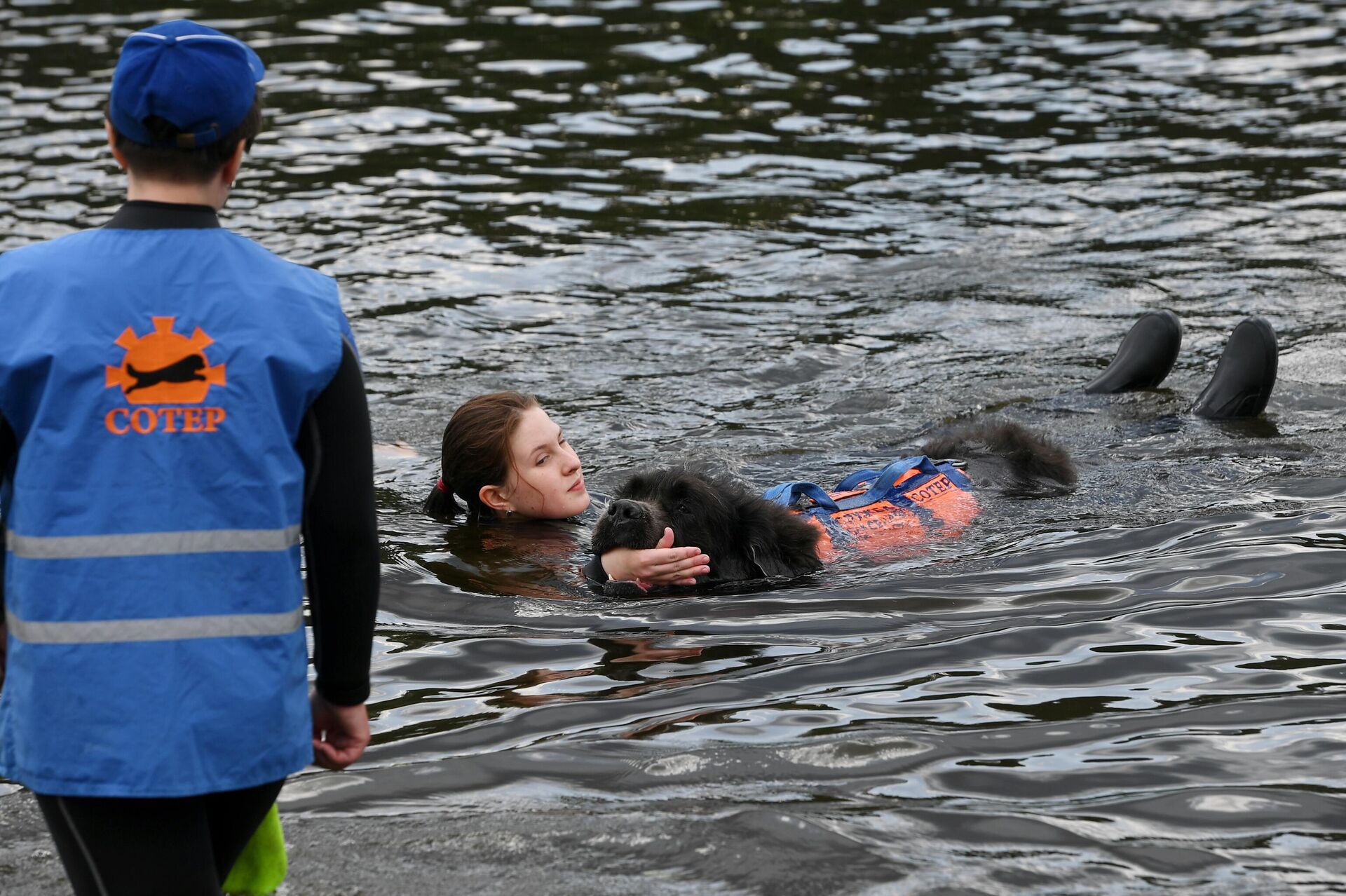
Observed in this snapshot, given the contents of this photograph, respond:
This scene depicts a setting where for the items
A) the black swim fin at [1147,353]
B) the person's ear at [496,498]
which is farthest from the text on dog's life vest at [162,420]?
the black swim fin at [1147,353]

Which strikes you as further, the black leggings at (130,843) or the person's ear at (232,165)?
the person's ear at (232,165)

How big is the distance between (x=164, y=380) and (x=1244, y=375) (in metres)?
6.67

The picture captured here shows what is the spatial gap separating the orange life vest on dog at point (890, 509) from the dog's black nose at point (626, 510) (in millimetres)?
807

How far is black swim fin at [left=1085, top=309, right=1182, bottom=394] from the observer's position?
8.62m

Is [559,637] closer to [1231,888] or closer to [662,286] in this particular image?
[1231,888]

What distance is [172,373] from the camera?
9.10 feet

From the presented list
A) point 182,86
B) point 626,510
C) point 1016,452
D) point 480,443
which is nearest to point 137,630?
point 182,86

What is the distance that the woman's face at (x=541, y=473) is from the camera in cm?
700

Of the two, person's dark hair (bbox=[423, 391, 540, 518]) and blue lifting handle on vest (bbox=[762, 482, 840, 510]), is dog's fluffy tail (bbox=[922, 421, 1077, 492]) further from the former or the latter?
person's dark hair (bbox=[423, 391, 540, 518])

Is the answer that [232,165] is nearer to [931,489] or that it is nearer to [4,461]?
[4,461]

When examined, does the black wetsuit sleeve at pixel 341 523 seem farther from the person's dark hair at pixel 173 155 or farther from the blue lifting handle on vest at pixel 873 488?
the blue lifting handle on vest at pixel 873 488

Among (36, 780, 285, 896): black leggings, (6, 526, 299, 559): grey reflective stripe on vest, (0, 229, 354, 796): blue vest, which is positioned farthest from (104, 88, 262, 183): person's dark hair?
(36, 780, 285, 896): black leggings

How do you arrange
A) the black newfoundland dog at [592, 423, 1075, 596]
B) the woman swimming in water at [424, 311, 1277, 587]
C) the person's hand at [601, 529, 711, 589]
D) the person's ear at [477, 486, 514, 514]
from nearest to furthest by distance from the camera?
the person's hand at [601, 529, 711, 589], the black newfoundland dog at [592, 423, 1075, 596], the woman swimming in water at [424, 311, 1277, 587], the person's ear at [477, 486, 514, 514]

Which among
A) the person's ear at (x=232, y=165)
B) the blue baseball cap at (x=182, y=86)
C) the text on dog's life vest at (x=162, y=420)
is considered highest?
the blue baseball cap at (x=182, y=86)
